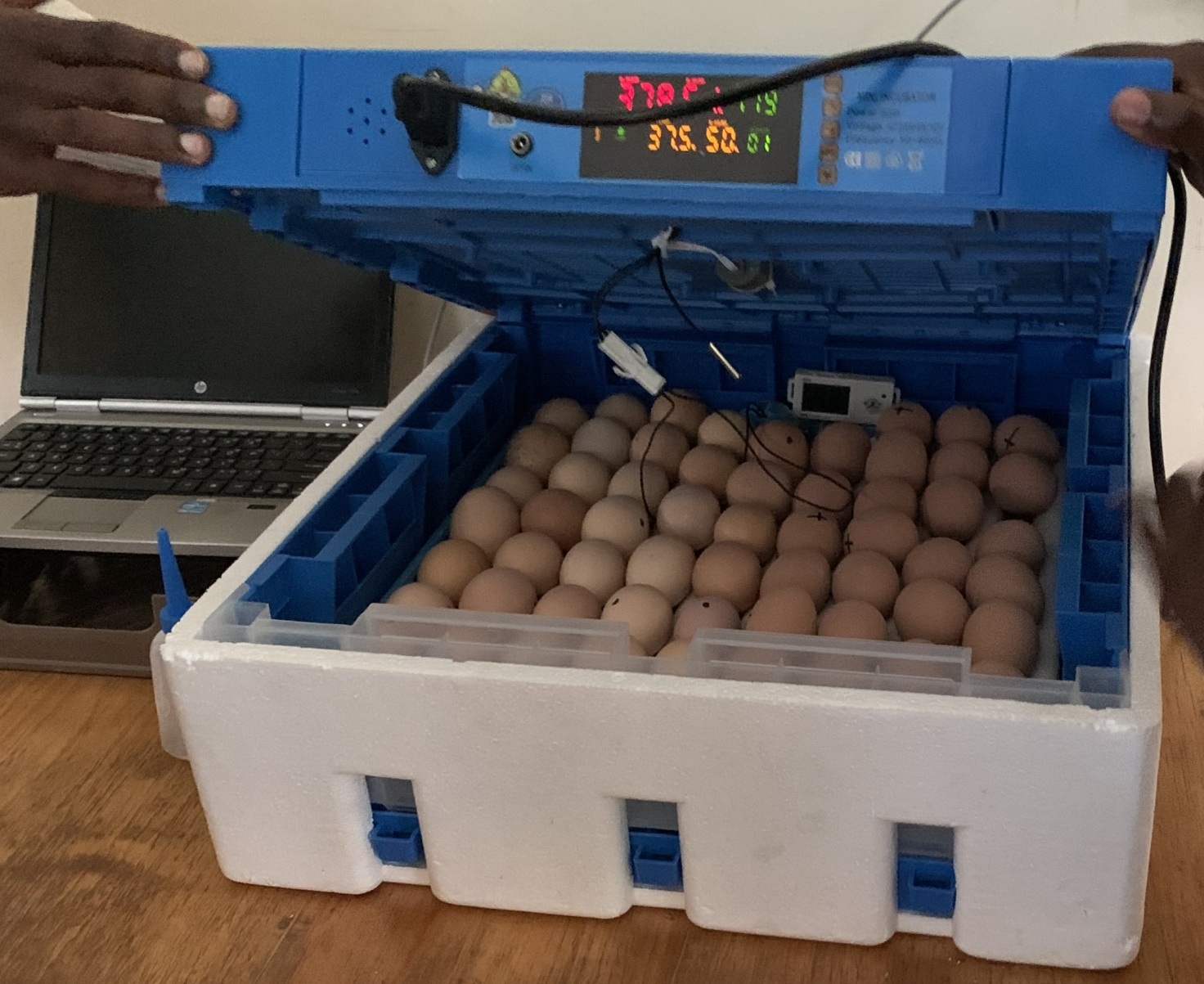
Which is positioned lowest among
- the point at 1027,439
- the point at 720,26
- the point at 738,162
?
the point at 1027,439

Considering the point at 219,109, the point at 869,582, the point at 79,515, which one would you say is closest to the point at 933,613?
the point at 869,582

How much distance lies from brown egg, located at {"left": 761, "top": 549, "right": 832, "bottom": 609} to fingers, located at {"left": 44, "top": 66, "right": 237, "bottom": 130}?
1.34ft

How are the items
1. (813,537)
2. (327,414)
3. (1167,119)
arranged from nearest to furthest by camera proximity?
(1167,119) → (813,537) → (327,414)

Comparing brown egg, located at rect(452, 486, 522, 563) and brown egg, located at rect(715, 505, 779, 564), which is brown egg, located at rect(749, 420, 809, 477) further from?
brown egg, located at rect(452, 486, 522, 563)

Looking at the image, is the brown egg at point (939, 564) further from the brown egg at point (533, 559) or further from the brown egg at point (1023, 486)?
the brown egg at point (533, 559)

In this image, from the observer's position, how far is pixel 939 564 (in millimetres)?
763

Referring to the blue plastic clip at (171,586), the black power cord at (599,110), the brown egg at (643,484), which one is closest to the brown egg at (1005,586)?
the brown egg at (643,484)

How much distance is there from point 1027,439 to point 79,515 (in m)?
0.69

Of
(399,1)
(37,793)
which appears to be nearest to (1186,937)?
(37,793)

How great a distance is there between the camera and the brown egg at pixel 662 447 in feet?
2.99

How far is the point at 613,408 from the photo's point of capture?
96cm

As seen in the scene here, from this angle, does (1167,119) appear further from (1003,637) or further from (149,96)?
(149,96)

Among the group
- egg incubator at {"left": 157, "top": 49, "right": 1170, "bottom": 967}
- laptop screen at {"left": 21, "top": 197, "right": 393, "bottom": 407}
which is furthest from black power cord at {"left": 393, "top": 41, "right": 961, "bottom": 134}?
laptop screen at {"left": 21, "top": 197, "right": 393, "bottom": 407}

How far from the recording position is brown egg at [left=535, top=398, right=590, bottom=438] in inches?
37.9
